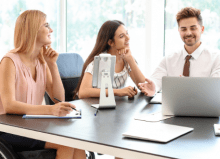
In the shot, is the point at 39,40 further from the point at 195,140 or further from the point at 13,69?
the point at 195,140

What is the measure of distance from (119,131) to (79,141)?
0.65ft

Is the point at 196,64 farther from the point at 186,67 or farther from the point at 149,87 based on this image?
the point at 149,87

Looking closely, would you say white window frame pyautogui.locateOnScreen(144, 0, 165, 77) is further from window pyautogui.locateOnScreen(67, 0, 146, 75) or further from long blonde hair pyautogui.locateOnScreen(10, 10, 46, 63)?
long blonde hair pyautogui.locateOnScreen(10, 10, 46, 63)

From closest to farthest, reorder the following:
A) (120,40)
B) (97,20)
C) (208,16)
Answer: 1. (120,40)
2. (208,16)
3. (97,20)

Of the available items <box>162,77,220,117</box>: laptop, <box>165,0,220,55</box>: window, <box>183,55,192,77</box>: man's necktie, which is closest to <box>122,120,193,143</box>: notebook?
<box>162,77,220,117</box>: laptop

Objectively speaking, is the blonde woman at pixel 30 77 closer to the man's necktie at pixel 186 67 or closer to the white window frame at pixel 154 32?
the man's necktie at pixel 186 67

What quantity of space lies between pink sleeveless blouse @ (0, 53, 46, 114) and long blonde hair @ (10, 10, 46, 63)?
8cm

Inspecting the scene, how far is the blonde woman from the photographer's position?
5.11ft

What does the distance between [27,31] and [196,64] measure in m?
1.45

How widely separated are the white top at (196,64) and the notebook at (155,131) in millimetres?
1141

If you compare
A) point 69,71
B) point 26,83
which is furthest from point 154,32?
point 26,83

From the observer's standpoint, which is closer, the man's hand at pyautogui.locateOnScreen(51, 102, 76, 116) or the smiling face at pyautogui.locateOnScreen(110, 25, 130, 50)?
the man's hand at pyautogui.locateOnScreen(51, 102, 76, 116)

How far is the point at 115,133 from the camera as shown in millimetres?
1267

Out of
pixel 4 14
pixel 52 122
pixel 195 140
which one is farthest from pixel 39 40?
pixel 4 14
